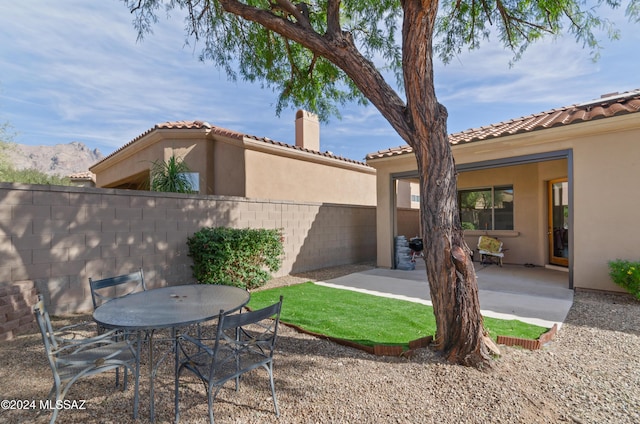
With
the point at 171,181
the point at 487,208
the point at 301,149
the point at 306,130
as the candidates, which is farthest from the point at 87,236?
the point at 487,208

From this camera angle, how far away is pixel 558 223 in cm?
1002

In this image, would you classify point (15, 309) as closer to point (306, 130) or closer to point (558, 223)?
point (306, 130)

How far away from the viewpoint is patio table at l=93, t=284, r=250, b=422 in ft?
8.45

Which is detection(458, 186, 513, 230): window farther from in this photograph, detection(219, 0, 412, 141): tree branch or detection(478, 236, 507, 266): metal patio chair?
detection(219, 0, 412, 141): tree branch

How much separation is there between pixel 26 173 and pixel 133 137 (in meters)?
8.89

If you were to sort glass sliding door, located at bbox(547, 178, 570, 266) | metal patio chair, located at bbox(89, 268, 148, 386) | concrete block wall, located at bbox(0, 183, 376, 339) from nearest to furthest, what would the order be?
metal patio chair, located at bbox(89, 268, 148, 386) < concrete block wall, located at bbox(0, 183, 376, 339) < glass sliding door, located at bbox(547, 178, 570, 266)

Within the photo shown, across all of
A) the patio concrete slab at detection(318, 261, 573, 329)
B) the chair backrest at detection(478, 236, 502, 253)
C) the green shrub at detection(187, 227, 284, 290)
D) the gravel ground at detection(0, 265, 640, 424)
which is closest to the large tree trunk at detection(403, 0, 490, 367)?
the gravel ground at detection(0, 265, 640, 424)

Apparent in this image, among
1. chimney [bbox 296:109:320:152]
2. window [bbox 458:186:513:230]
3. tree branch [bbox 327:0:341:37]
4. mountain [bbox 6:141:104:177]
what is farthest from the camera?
mountain [bbox 6:141:104:177]

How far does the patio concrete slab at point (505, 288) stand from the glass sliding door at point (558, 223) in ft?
2.33

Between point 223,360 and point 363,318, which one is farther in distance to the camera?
point 363,318

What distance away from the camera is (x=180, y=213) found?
23.6 ft

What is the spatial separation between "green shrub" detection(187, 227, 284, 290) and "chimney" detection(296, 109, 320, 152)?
21.8 feet

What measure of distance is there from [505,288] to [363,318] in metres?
4.30

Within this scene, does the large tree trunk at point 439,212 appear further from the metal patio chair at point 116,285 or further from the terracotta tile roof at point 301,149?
the terracotta tile roof at point 301,149
